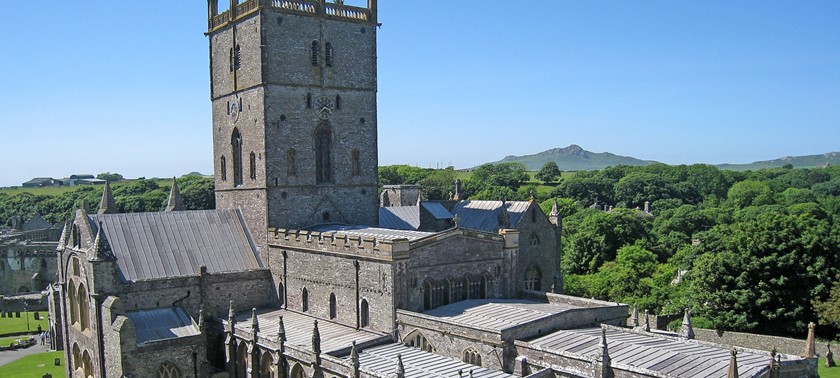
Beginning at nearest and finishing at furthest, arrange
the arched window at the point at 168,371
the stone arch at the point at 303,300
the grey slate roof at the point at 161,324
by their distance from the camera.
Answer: the arched window at the point at 168,371, the grey slate roof at the point at 161,324, the stone arch at the point at 303,300

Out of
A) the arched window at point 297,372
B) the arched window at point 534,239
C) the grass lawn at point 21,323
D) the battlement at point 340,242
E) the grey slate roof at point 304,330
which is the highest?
the battlement at point 340,242

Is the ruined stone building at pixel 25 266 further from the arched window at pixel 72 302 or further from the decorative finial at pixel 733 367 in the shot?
the decorative finial at pixel 733 367

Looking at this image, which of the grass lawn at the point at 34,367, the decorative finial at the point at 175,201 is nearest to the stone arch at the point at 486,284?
the decorative finial at the point at 175,201

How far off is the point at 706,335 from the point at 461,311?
18142 millimetres

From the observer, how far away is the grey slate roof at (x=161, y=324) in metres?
30.4

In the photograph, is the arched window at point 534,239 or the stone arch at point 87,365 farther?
the arched window at point 534,239

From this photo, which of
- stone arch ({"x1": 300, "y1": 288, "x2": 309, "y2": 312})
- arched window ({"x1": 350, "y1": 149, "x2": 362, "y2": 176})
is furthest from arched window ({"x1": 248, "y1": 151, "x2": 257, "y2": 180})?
stone arch ({"x1": 300, "y1": 288, "x2": 309, "y2": 312})

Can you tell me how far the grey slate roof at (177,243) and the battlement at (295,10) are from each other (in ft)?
36.5

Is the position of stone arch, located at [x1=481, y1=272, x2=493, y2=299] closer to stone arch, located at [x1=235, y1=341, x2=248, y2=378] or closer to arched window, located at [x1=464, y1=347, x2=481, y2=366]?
arched window, located at [x1=464, y1=347, x2=481, y2=366]

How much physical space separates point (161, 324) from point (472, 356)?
14.9 meters

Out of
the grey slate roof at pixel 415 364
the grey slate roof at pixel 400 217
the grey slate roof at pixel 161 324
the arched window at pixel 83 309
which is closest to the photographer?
the grey slate roof at pixel 415 364

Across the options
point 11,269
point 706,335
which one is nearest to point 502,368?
point 706,335

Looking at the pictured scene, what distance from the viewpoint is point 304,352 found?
27.5 metres

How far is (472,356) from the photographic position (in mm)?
26812
